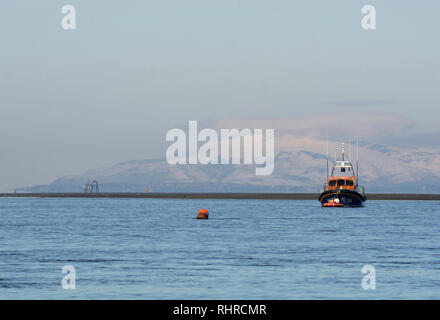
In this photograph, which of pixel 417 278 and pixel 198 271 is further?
pixel 198 271

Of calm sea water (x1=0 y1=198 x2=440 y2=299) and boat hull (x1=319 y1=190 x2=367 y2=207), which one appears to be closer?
calm sea water (x1=0 y1=198 x2=440 y2=299)

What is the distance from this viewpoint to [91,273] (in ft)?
146

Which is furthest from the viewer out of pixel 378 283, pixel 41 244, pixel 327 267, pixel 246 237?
pixel 246 237

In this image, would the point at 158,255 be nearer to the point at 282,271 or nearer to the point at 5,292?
the point at 282,271

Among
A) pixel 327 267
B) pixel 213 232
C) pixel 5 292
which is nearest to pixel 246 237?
pixel 213 232

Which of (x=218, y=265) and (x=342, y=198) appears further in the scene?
(x=342, y=198)

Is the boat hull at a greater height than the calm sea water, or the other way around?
the boat hull

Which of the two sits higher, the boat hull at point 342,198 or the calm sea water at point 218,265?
the boat hull at point 342,198

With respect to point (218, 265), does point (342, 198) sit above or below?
above

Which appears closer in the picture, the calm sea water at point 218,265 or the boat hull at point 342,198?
the calm sea water at point 218,265
